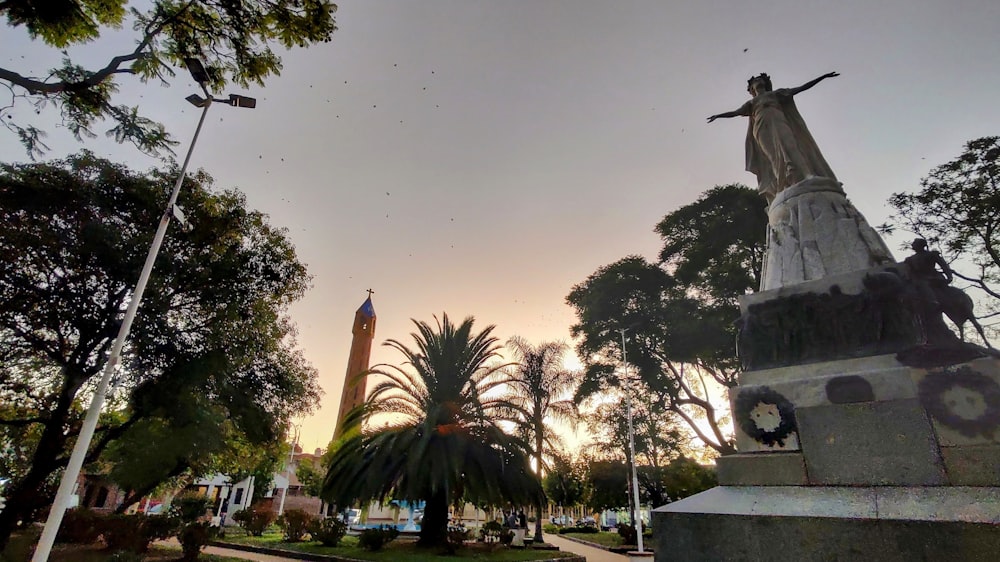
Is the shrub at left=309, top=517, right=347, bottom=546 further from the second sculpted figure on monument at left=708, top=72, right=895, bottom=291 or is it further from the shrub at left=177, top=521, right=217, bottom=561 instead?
the second sculpted figure on monument at left=708, top=72, right=895, bottom=291

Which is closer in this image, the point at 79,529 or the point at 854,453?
the point at 854,453

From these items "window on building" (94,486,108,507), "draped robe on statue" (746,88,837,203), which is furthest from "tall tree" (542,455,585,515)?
"window on building" (94,486,108,507)

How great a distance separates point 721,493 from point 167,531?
16.5m

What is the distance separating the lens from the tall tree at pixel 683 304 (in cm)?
1916

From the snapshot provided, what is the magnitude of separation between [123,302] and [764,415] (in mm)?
14424

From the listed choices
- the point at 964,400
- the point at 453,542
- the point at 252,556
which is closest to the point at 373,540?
the point at 453,542

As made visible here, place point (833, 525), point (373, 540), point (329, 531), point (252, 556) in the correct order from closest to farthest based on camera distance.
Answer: point (833, 525), point (373, 540), point (252, 556), point (329, 531)

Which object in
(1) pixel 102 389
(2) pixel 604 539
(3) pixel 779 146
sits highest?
(3) pixel 779 146

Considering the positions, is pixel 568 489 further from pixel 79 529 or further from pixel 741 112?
pixel 741 112

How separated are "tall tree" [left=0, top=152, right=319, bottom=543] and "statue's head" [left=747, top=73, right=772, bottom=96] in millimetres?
12983

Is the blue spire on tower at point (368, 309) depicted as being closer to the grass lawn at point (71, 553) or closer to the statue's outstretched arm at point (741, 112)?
the grass lawn at point (71, 553)

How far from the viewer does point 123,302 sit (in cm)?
1212

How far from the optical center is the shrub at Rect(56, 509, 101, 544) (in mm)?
14133

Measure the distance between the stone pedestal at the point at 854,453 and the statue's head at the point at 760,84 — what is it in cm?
441
